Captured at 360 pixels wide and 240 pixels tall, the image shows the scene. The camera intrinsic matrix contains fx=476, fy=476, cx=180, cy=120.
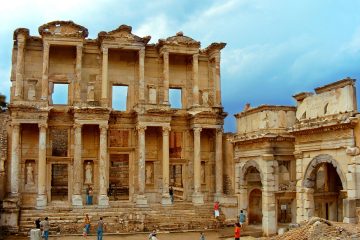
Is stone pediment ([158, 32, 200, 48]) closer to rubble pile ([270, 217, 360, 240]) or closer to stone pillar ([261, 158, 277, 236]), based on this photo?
stone pillar ([261, 158, 277, 236])

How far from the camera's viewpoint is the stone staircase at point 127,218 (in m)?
24.2

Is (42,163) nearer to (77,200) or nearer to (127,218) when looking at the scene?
(77,200)

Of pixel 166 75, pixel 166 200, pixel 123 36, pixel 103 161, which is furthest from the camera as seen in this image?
pixel 166 75

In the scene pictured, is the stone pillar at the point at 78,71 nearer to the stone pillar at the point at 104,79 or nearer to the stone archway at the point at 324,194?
the stone pillar at the point at 104,79

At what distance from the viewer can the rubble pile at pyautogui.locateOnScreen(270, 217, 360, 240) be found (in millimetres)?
10877

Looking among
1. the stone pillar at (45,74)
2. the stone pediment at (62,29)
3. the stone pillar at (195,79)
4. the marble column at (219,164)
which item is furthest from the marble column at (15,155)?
the marble column at (219,164)

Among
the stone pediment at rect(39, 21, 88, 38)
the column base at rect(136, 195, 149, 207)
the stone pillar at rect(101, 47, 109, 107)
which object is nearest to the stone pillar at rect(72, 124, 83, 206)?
the stone pillar at rect(101, 47, 109, 107)

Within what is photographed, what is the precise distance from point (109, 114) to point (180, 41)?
21.0ft

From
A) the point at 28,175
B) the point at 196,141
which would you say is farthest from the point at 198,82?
the point at 28,175

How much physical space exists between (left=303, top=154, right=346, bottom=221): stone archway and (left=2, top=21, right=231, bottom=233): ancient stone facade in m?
8.94

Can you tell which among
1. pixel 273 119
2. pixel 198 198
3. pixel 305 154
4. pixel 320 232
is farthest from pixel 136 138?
pixel 320 232

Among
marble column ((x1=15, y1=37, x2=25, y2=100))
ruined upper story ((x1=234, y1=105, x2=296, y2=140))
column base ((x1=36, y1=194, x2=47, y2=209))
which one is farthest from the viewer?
marble column ((x1=15, y1=37, x2=25, y2=100))

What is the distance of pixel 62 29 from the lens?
2770 cm

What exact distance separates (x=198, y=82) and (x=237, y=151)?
6988 mm
